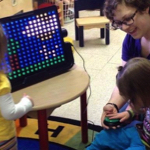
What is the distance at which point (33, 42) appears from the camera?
52.9 inches

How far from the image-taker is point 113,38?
3.44m

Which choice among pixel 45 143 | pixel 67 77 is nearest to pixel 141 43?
pixel 67 77

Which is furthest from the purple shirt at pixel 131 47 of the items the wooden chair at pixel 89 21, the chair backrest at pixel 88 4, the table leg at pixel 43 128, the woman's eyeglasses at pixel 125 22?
the chair backrest at pixel 88 4

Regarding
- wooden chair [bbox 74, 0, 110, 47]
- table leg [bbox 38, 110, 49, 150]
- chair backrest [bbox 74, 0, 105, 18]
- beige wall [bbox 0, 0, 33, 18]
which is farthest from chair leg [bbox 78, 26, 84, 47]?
table leg [bbox 38, 110, 49, 150]

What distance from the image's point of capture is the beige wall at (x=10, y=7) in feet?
8.29

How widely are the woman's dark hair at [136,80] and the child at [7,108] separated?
1.17ft

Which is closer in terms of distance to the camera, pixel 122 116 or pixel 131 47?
pixel 122 116

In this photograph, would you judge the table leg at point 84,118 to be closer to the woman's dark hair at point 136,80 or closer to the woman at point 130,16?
the woman at point 130,16

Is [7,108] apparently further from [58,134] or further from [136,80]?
[58,134]

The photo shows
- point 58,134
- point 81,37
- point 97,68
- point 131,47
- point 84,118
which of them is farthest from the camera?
point 81,37

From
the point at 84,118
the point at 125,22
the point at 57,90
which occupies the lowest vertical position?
the point at 84,118

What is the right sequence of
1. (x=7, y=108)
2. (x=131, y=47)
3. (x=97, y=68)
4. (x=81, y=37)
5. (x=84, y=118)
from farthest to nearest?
(x=81, y=37) → (x=97, y=68) → (x=84, y=118) → (x=131, y=47) → (x=7, y=108)

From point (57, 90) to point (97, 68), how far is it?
4.75 feet

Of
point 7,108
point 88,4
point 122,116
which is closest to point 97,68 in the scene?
point 88,4
